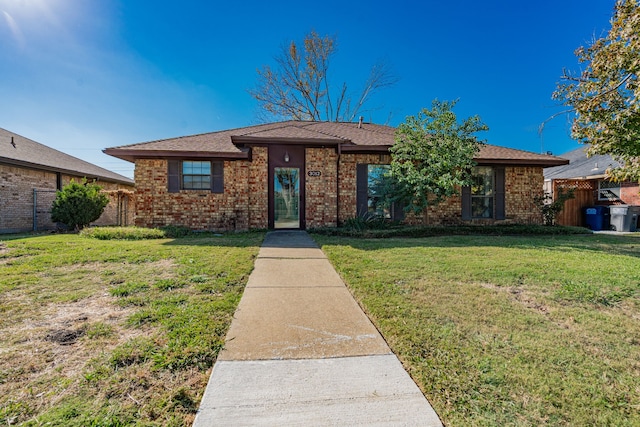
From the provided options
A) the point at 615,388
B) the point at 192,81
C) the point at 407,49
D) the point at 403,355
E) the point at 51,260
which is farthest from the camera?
the point at 407,49

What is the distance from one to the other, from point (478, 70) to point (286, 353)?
1870cm

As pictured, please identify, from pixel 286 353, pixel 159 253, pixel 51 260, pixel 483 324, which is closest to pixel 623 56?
pixel 483 324

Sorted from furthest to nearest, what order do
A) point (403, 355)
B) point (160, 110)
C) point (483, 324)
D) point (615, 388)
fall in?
point (160, 110), point (483, 324), point (403, 355), point (615, 388)

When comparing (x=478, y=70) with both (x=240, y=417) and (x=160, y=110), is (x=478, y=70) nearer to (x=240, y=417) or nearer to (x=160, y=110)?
(x=160, y=110)

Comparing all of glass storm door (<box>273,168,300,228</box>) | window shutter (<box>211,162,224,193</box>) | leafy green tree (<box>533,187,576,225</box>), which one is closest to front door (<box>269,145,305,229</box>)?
glass storm door (<box>273,168,300,228</box>)

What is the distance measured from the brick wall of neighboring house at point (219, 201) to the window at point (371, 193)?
10.9 feet

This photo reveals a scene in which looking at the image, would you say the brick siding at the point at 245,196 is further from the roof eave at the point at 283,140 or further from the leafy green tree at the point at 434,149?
the leafy green tree at the point at 434,149

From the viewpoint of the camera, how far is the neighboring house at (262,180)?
964cm

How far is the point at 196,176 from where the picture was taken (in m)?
9.93

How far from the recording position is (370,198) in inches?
406

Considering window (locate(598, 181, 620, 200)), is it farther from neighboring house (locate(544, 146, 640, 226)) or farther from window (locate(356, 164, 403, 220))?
window (locate(356, 164, 403, 220))

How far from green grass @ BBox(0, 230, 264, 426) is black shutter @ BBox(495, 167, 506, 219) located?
1014 centimetres

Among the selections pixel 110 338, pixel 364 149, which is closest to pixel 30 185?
pixel 364 149

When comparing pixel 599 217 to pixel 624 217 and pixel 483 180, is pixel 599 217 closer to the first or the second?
pixel 624 217
